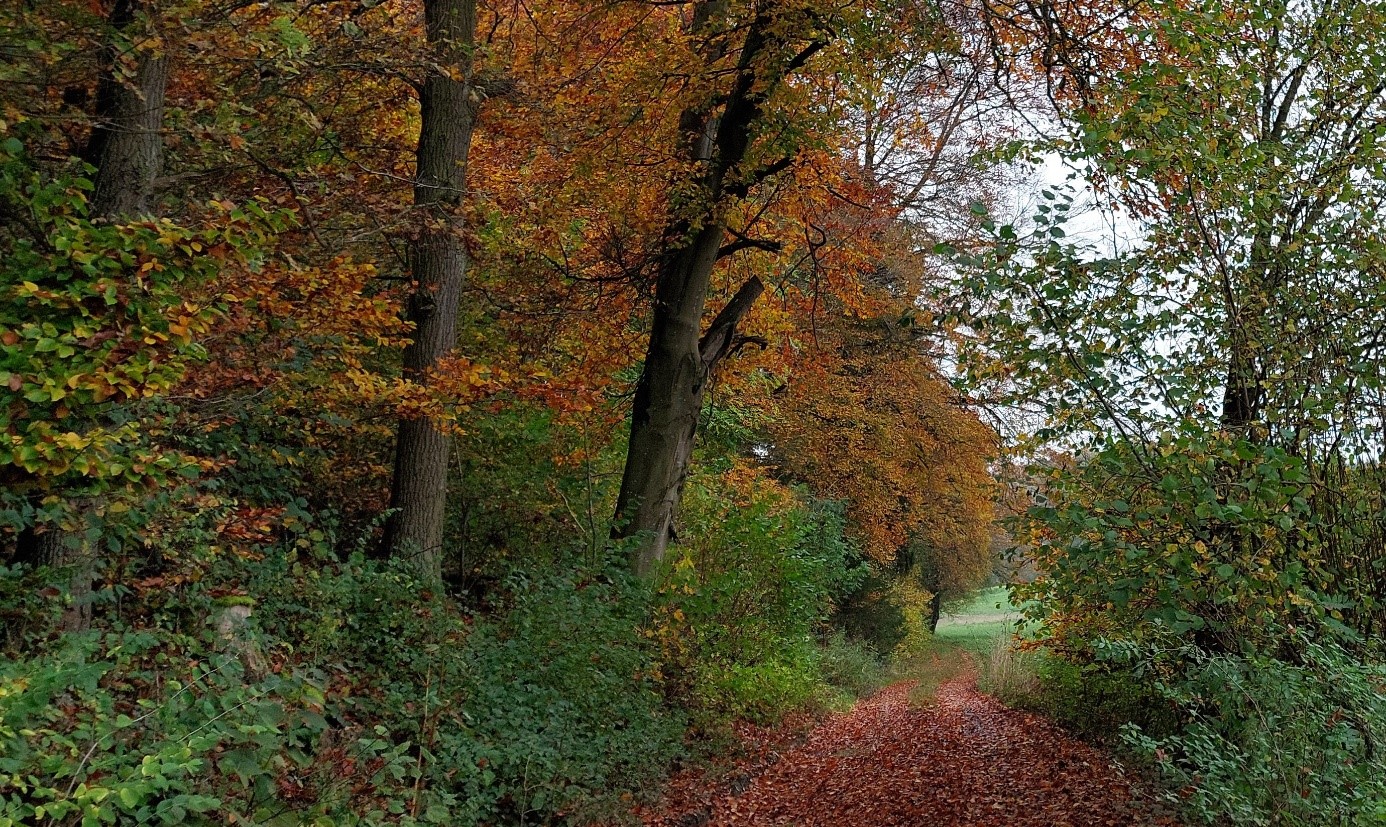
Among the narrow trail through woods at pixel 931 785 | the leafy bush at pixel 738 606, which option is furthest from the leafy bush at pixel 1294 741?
the leafy bush at pixel 738 606

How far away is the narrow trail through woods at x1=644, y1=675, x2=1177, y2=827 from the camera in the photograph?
7.77m

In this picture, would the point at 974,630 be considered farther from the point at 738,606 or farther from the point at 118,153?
the point at 118,153

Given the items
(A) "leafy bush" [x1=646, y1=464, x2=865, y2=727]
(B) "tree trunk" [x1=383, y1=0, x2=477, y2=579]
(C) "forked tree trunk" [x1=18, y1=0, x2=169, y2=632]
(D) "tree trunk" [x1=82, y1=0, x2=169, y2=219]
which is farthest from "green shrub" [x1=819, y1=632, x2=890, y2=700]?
(D) "tree trunk" [x1=82, y1=0, x2=169, y2=219]

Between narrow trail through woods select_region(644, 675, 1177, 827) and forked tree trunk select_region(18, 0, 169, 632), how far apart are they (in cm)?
443

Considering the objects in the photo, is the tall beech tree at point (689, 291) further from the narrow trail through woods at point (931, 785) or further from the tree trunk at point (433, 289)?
the narrow trail through woods at point (931, 785)

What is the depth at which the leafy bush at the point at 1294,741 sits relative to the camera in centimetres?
477

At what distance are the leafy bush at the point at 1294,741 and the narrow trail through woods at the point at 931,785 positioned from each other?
125 cm

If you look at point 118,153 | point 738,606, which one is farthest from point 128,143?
point 738,606

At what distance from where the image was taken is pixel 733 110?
10.5m

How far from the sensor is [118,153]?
6117 millimetres

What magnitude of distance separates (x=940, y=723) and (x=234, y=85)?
463 inches

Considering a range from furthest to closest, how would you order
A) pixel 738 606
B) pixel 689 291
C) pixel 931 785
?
pixel 738 606, pixel 689 291, pixel 931 785

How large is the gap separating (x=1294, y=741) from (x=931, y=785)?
480cm

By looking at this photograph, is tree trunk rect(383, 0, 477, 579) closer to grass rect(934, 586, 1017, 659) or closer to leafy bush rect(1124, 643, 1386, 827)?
leafy bush rect(1124, 643, 1386, 827)
